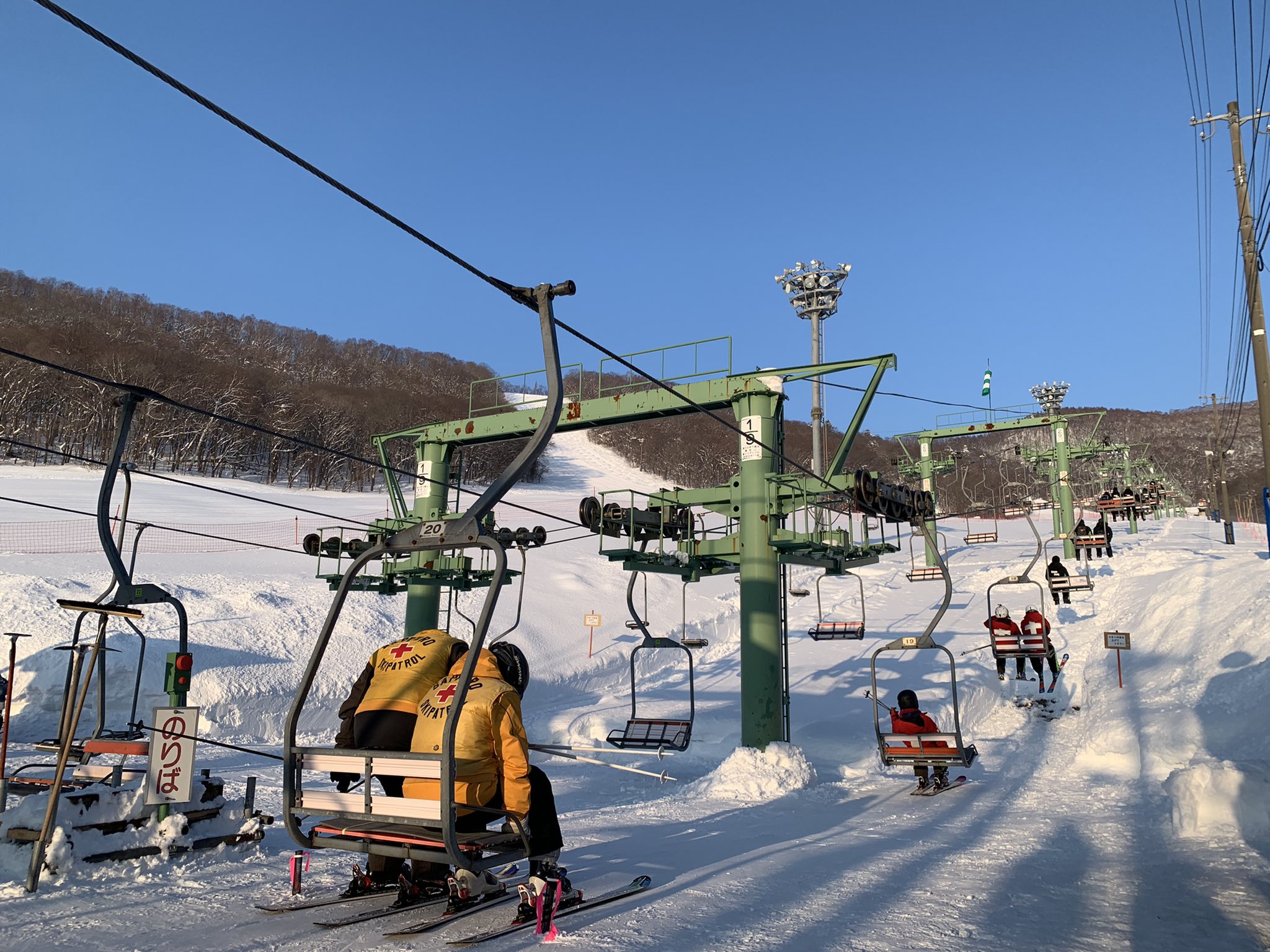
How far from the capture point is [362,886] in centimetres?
584

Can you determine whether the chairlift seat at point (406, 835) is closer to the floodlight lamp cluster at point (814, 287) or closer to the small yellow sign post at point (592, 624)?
the small yellow sign post at point (592, 624)

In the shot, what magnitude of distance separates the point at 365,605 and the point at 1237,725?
2188 centimetres

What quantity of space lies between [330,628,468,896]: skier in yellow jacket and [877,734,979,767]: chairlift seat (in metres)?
7.67

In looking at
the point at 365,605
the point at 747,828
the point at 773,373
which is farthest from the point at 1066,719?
the point at 365,605

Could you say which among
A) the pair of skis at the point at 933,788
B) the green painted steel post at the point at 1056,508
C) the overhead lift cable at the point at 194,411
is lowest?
the pair of skis at the point at 933,788

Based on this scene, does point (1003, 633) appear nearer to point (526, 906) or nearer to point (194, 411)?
point (526, 906)

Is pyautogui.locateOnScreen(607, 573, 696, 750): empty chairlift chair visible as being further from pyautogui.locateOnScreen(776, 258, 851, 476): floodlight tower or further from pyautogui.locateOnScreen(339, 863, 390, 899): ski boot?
pyautogui.locateOnScreen(776, 258, 851, 476): floodlight tower

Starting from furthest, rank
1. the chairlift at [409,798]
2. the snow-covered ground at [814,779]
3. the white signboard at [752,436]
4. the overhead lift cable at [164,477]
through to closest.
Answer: the white signboard at [752,436]
the overhead lift cable at [164,477]
the snow-covered ground at [814,779]
the chairlift at [409,798]

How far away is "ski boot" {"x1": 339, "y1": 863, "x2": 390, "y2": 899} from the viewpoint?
5.81 meters

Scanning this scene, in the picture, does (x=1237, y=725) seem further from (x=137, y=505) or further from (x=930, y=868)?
(x=137, y=505)

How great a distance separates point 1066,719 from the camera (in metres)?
17.9

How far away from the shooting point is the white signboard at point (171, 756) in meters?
6.90

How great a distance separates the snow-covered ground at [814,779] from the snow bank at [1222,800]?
23 mm

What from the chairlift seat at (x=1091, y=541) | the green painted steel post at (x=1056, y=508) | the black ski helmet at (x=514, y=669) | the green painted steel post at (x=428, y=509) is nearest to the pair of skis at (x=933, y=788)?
the black ski helmet at (x=514, y=669)
